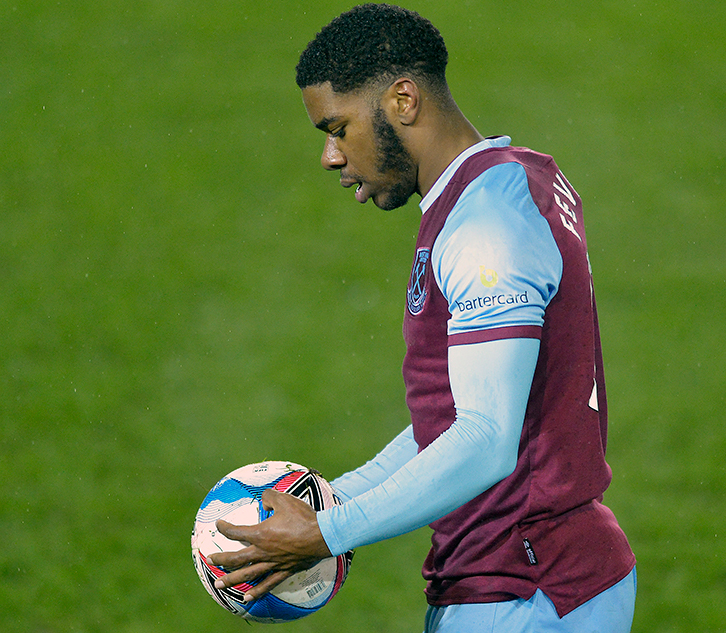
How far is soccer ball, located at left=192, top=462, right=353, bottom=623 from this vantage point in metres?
2.78

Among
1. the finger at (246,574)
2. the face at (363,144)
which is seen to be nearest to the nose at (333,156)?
the face at (363,144)

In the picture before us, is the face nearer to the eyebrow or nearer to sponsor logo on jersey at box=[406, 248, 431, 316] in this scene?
the eyebrow

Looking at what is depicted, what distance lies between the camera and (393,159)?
2.76 meters

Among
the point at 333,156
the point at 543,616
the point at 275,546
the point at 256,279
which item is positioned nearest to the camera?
the point at 275,546

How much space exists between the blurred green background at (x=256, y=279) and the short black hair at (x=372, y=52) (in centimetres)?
348

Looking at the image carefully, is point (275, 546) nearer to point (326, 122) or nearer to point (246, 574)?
point (246, 574)

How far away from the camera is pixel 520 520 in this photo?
8.46ft

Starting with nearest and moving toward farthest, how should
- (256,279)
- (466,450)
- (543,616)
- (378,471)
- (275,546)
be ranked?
(466,450)
(275,546)
(543,616)
(378,471)
(256,279)

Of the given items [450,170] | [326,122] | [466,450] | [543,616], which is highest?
[326,122]

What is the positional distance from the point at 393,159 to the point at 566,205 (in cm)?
50

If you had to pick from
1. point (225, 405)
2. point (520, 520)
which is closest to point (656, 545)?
point (225, 405)

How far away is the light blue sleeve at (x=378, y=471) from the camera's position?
3092 mm

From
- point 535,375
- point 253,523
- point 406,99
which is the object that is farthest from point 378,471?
point 406,99

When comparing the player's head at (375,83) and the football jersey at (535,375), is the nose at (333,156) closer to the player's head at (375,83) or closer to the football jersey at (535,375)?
the player's head at (375,83)
